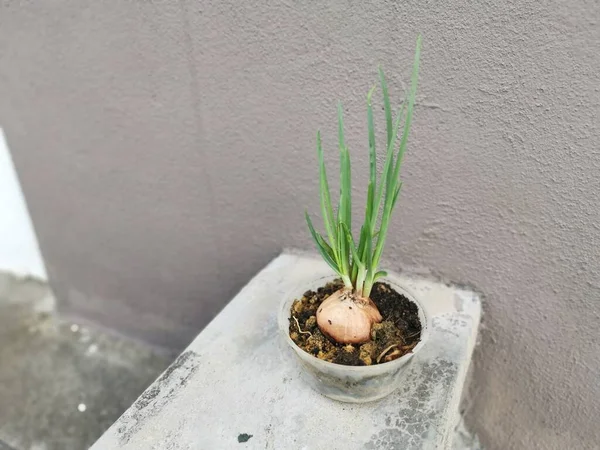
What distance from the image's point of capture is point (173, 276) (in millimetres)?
1447

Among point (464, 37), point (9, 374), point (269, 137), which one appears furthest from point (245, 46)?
point (9, 374)

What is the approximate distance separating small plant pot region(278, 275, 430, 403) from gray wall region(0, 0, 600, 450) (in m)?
0.31

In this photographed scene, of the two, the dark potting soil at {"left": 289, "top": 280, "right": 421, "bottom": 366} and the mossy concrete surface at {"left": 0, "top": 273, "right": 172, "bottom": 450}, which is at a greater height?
the dark potting soil at {"left": 289, "top": 280, "right": 421, "bottom": 366}

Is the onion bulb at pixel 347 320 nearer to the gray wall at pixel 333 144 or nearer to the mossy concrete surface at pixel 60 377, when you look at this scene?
the gray wall at pixel 333 144

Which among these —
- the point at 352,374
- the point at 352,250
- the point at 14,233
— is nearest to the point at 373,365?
the point at 352,374

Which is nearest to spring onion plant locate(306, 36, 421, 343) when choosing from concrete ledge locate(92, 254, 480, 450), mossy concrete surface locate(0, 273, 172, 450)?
concrete ledge locate(92, 254, 480, 450)

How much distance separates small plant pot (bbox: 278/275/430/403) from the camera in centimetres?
71

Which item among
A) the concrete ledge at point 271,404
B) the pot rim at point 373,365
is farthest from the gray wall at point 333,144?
the pot rim at point 373,365

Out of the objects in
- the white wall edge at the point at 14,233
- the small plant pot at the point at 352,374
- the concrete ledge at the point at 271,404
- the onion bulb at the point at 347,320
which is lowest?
the white wall edge at the point at 14,233

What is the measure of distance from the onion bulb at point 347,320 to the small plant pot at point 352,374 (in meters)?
0.05

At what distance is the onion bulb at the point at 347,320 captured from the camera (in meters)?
0.74

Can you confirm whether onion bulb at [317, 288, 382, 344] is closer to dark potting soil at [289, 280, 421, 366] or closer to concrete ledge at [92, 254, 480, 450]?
dark potting soil at [289, 280, 421, 366]

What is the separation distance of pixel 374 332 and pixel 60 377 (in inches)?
49.6

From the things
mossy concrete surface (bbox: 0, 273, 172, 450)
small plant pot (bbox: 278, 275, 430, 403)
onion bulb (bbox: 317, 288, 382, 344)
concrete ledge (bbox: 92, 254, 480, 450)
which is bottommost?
mossy concrete surface (bbox: 0, 273, 172, 450)
